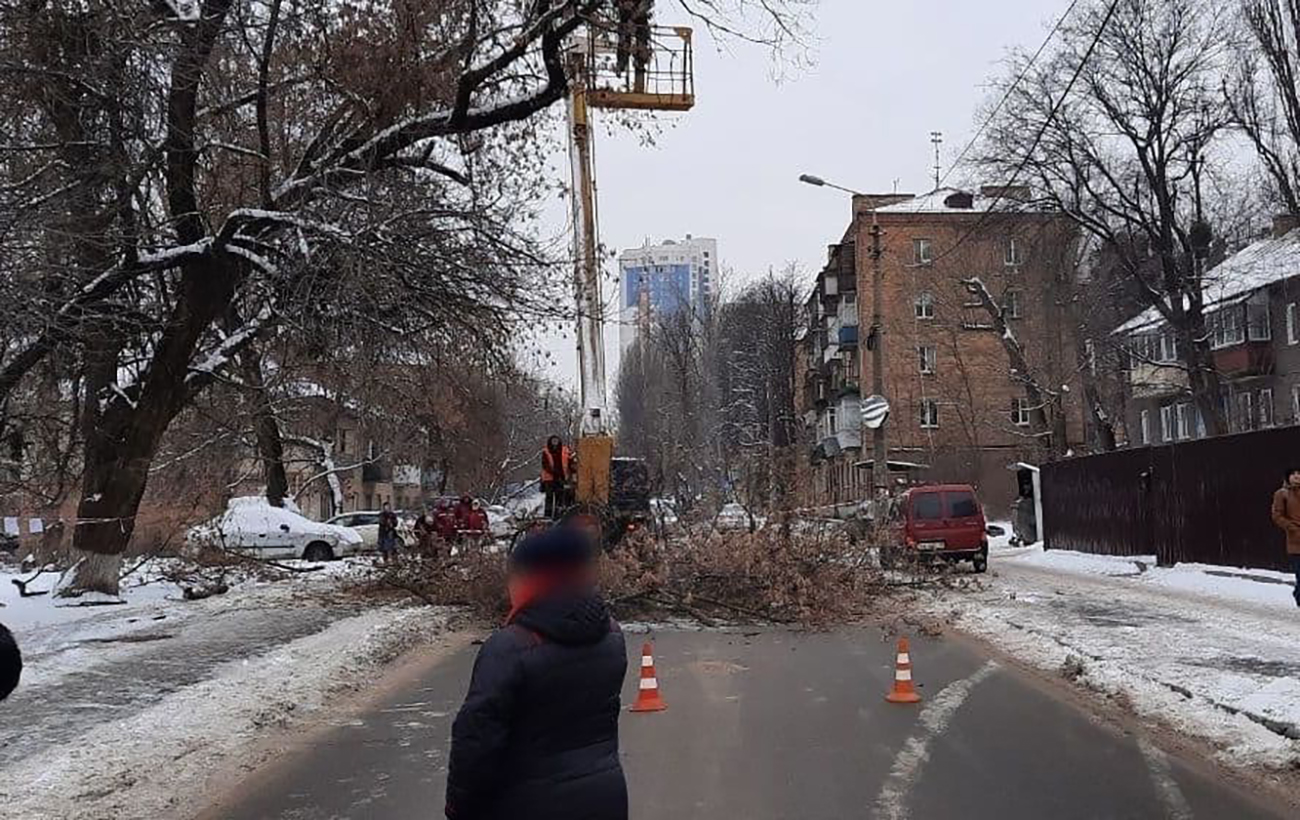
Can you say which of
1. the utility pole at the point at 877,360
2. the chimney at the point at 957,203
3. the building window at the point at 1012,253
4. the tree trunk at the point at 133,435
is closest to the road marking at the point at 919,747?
the tree trunk at the point at 133,435

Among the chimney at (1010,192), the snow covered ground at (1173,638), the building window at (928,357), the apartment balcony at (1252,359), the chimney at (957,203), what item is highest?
the chimney at (957,203)

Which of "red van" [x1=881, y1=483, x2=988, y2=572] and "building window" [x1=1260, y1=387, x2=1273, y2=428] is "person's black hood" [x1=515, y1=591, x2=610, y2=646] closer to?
"red van" [x1=881, y1=483, x2=988, y2=572]

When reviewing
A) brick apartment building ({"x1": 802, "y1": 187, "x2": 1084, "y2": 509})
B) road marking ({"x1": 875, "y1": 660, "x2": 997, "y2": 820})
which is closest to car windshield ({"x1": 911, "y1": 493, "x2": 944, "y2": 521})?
road marking ({"x1": 875, "y1": 660, "x2": 997, "y2": 820})

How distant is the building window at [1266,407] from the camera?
46044mm

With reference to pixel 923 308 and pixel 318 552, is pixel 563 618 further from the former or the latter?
pixel 923 308

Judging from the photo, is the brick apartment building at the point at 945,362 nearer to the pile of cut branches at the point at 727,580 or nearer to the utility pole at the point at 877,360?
the utility pole at the point at 877,360

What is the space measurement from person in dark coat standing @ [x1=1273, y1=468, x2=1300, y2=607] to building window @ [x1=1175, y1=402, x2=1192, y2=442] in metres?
38.3

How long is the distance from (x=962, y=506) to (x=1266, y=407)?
81.6 ft

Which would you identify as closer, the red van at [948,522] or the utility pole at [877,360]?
the red van at [948,522]

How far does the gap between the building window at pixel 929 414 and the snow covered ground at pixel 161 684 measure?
149 feet

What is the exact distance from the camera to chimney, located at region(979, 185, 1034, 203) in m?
40.2

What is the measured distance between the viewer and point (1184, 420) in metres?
52.7

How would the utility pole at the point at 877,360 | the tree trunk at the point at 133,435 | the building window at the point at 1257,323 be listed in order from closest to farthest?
the tree trunk at the point at 133,435, the utility pole at the point at 877,360, the building window at the point at 1257,323

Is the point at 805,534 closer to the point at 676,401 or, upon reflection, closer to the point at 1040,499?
the point at 1040,499
